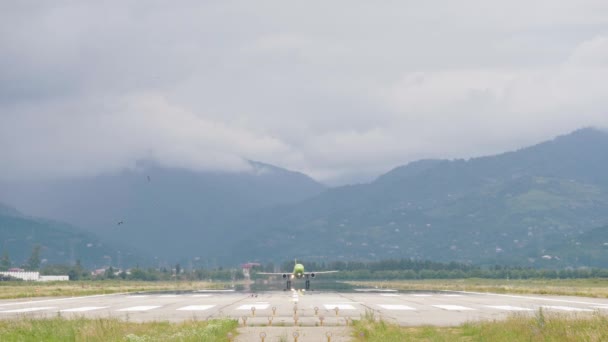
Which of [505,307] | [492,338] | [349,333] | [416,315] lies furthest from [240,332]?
[505,307]

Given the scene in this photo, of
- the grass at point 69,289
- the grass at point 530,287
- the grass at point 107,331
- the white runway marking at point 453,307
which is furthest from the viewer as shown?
the grass at point 530,287

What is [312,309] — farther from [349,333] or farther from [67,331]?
[67,331]

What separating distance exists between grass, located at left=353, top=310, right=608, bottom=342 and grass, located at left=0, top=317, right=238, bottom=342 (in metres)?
6.25

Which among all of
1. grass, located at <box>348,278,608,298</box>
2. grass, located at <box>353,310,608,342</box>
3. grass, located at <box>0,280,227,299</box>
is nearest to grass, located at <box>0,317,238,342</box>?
grass, located at <box>353,310,608,342</box>

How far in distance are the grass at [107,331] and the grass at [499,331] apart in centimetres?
625

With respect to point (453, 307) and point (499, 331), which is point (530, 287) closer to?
point (453, 307)

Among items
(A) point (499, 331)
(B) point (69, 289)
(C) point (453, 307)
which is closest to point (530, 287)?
(B) point (69, 289)

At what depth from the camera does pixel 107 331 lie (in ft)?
119

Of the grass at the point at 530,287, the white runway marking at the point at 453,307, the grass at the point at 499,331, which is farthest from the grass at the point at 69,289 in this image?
the grass at the point at 499,331

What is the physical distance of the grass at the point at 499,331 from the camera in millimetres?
33225

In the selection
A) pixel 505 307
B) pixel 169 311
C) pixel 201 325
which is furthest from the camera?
pixel 505 307

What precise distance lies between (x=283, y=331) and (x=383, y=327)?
466cm

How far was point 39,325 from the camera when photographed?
39.5 m

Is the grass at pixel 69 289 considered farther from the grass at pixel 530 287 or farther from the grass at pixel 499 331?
the grass at pixel 499 331
